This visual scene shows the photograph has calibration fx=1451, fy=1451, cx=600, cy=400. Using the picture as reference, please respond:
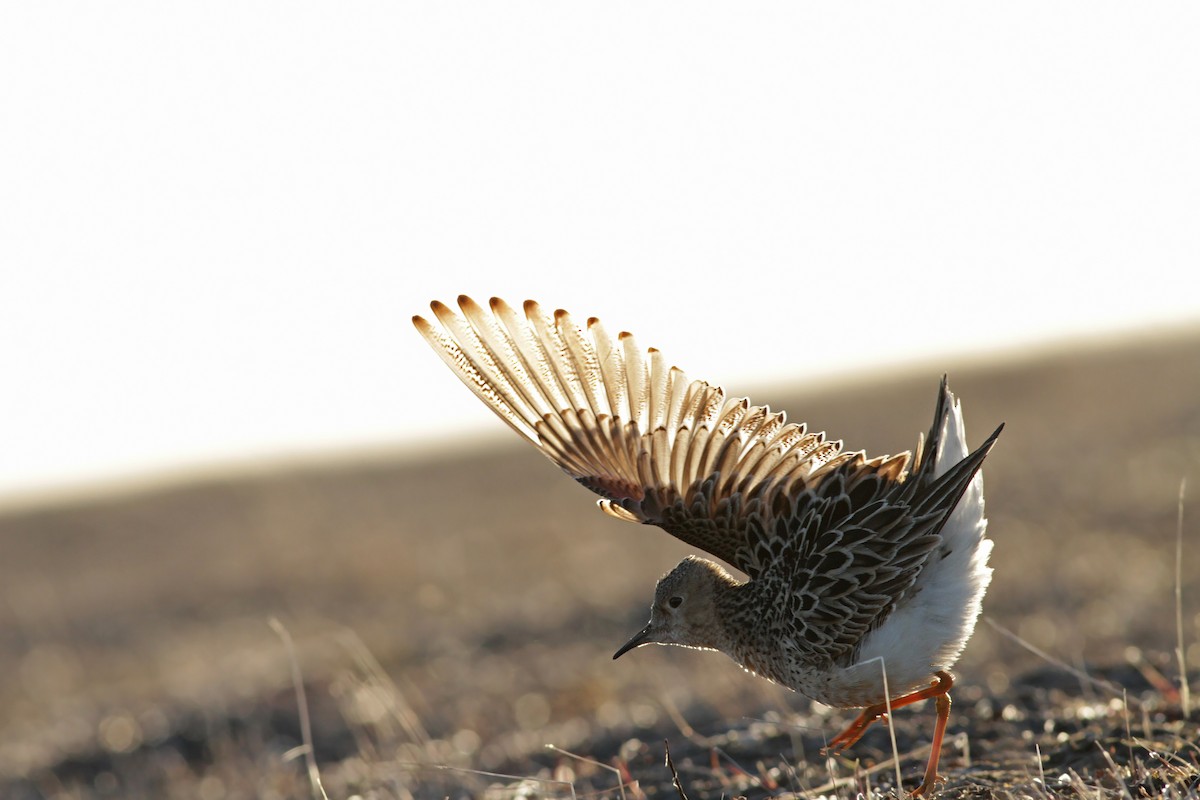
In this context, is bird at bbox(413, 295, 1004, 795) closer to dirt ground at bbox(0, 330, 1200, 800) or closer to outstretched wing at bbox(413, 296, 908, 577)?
outstretched wing at bbox(413, 296, 908, 577)

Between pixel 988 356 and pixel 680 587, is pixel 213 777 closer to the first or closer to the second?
pixel 680 587

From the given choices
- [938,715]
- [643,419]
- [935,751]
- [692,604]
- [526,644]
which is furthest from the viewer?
[526,644]

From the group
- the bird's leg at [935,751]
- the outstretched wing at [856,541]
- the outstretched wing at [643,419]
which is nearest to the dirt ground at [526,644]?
the bird's leg at [935,751]

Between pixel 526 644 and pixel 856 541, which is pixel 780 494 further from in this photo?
pixel 526 644

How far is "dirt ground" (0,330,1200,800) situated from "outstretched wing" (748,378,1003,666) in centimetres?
53

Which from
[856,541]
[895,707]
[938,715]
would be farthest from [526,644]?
[856,541]

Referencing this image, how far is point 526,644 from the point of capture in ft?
42.1

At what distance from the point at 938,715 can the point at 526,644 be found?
7.89 metres

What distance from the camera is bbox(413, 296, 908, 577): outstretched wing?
5.29 m

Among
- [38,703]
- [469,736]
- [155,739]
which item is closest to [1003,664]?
[469,736]

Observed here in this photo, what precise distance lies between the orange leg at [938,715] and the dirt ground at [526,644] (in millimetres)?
107

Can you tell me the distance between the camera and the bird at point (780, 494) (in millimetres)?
5137

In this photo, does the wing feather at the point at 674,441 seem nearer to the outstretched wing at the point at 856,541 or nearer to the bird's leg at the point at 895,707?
the outstretched wing at the point at 856,541

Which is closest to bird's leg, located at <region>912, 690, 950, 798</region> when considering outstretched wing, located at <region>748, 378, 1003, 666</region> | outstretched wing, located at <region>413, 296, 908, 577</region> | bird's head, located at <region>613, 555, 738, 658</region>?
outstretched wing, located at <region>748, 378, 1003, 666</region>
